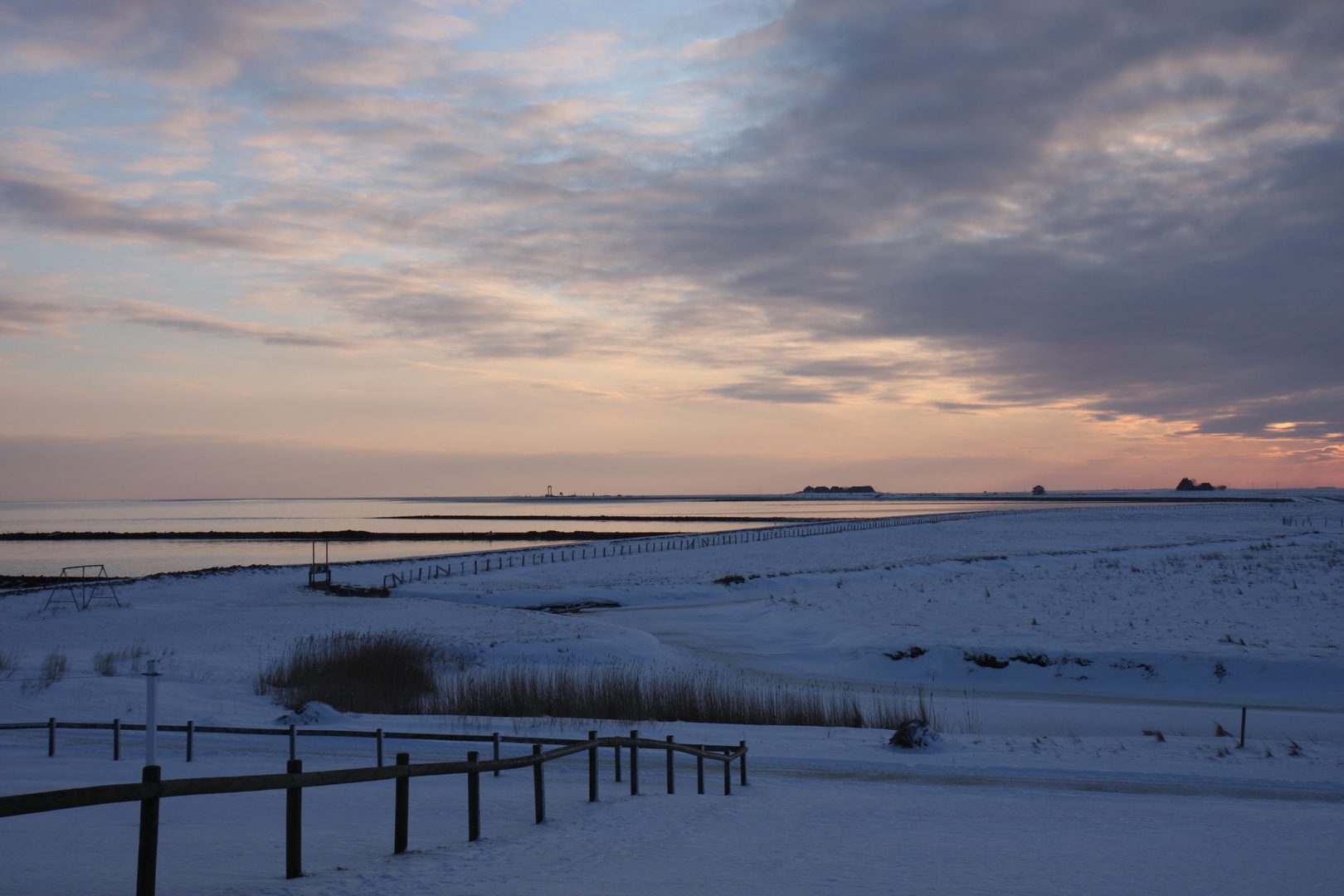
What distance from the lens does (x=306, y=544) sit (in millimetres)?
101250

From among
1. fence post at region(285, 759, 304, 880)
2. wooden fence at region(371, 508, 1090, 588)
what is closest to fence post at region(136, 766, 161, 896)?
fence post at region(285, 759, 304, 880)

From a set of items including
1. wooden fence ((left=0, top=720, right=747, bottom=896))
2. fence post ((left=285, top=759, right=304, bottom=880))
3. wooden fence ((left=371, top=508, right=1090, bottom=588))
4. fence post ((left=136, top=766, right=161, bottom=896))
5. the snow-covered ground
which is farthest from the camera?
wooden fence ((left=371, top=508, right=1090, bottom=588))

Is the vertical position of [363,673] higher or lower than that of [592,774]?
lower

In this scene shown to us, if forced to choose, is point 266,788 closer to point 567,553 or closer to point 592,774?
point 592,774

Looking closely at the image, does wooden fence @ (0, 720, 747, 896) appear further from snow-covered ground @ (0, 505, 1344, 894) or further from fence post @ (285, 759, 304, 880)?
snow-covered ground @ (0, 505, 1344, 894)

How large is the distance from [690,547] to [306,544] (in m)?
52.2

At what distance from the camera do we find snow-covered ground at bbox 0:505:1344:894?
7.31 metres

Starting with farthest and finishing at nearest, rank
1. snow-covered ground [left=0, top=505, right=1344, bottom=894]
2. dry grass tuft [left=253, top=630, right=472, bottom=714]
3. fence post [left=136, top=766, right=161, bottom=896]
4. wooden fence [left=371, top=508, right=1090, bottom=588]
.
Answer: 1. wooden fence [left=371, top=508, right=1090, bottom=588]
2. dry grass tuft [left=253, top=630, right=472, bottom=714]
3. snow-covered ground [left=0, top=505, right=1344, bottom=894]
4. fence post [left=136, top=766, right=161, bottom=896]

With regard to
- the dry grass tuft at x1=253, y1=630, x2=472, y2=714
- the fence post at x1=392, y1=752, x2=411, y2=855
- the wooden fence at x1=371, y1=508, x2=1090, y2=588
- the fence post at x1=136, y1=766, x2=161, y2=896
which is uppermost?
the fence post at x1=136, y1=766, x2=161, y2=896

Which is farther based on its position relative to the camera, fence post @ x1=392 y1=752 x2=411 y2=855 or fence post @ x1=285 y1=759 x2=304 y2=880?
fence post @ x1=392 y1=752 x2=411 y2=855

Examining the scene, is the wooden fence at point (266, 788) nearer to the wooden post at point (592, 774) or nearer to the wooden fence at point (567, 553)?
the wooden post at point (592, 774)

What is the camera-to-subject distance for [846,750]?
14.3 meters

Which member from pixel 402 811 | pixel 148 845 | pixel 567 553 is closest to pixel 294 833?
pixel 402 811

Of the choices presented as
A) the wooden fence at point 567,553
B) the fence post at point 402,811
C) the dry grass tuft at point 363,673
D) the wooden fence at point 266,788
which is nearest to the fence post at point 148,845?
the wooden fence at point 266,788
